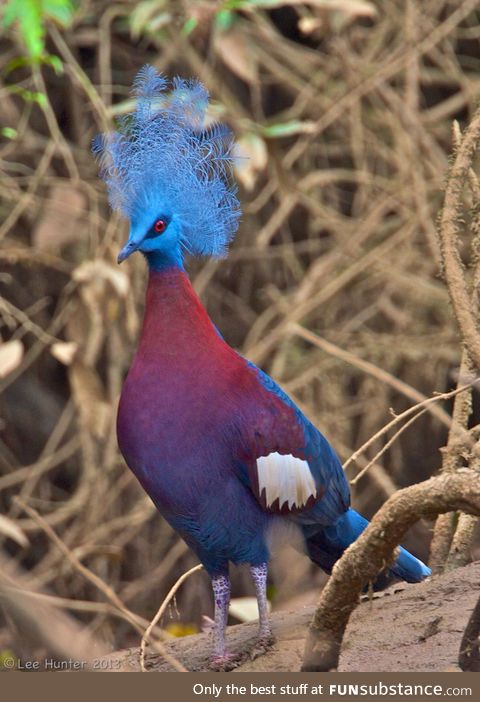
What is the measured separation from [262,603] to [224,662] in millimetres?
147

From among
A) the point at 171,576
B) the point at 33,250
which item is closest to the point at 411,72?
the point at 33,250

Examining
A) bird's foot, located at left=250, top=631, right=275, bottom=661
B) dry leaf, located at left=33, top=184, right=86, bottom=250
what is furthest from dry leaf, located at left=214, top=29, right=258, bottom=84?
bird's foot, located at left=250, top=631, right=275, bottom=661

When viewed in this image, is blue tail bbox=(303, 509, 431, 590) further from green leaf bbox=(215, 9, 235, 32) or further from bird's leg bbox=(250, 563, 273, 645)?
green leaf bbox=(215, 9, 235, 32)

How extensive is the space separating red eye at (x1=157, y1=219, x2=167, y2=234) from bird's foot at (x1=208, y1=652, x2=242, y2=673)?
0.87 m

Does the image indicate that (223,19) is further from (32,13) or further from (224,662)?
(224,662)

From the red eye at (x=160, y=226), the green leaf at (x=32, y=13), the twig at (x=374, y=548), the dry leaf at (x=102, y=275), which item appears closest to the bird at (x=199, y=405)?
the red eye at (x=160, y=226)

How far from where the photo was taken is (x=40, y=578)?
419 cm

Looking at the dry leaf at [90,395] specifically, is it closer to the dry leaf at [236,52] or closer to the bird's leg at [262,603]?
the dry leaf at [236,52]

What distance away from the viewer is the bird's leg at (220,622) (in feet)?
6.92

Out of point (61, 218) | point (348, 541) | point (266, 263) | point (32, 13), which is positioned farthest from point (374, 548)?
point (266, 263)

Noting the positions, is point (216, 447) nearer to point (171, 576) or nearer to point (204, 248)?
point (204, 248)

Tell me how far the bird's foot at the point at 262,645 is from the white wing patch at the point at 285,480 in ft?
0.86

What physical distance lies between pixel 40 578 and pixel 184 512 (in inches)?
89.7

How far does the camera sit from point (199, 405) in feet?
6.81
